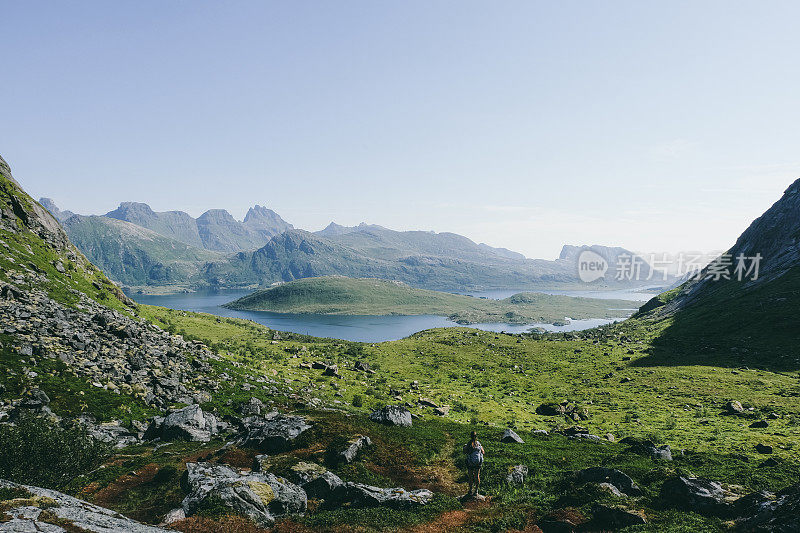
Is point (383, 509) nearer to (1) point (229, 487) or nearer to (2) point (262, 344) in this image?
(1) point (229, 487)

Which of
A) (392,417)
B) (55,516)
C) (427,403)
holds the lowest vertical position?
(427,403)

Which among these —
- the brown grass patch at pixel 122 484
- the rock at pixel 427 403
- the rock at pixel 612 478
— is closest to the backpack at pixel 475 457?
the rock at pixel 612 478

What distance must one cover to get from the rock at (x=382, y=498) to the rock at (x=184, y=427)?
1686 centimetres

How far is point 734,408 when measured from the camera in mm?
49156

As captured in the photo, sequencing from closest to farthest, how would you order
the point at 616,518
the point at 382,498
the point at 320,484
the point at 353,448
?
the point at 616,518 → the point at 382,498 → the point at 320,484 → the point at 353,448

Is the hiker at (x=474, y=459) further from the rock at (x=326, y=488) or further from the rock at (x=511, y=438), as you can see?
the rock at (x=511, y=438)

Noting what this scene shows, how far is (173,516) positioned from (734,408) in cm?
6333

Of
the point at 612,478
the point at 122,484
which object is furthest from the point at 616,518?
the point at 122,484

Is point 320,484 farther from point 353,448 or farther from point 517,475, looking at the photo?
point 517,475

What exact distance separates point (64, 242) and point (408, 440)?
71.5m

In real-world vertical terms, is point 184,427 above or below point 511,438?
below

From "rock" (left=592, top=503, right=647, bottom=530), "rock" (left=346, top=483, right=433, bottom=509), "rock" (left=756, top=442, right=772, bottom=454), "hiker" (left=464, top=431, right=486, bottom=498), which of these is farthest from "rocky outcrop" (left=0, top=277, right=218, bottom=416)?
"rock" (left=756, top=442, right=772, bottom=454)

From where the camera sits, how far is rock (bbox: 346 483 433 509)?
20672mm

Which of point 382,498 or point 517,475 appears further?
point 517,475
